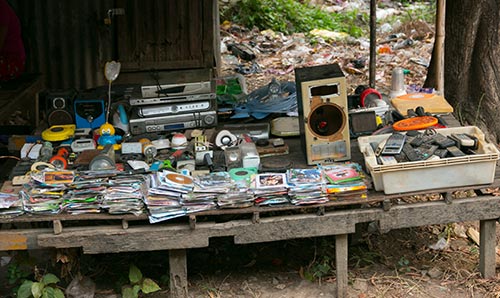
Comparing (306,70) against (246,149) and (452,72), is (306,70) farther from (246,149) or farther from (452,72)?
(452,72)

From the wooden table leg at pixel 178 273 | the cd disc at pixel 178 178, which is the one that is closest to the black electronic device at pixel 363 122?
the cd disc at pixel 178 178

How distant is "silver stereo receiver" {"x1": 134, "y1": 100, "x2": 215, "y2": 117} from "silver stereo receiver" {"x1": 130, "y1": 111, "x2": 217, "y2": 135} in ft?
0.10

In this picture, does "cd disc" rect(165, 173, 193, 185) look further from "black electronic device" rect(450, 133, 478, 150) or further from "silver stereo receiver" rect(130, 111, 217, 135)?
"black electronic device" rect(450, 133, 478, 150)

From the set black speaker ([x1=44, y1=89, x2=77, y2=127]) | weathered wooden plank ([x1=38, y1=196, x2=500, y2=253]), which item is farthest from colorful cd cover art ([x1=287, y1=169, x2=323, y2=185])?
black speaker ([x1=44, y1=89, x2=77, y2=127])

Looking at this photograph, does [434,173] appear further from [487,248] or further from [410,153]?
[487,248]

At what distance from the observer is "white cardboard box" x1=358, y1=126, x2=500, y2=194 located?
197 inches

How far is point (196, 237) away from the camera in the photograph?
4980 mm

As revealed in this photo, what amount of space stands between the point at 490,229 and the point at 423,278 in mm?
594

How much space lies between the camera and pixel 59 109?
20.7 feet

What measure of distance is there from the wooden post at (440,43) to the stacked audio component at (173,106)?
6.87 ft

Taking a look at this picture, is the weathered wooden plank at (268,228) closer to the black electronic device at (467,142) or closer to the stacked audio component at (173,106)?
the black electronic device at (467,142)

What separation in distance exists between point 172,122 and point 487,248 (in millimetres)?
2554

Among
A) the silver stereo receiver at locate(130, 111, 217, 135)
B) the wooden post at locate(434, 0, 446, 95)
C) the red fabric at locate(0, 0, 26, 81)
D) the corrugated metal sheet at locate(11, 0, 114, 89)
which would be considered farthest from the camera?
the corrugated metal sheet at locate(11, 0, 114, 89)

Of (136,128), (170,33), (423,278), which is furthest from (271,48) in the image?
(423,278)
